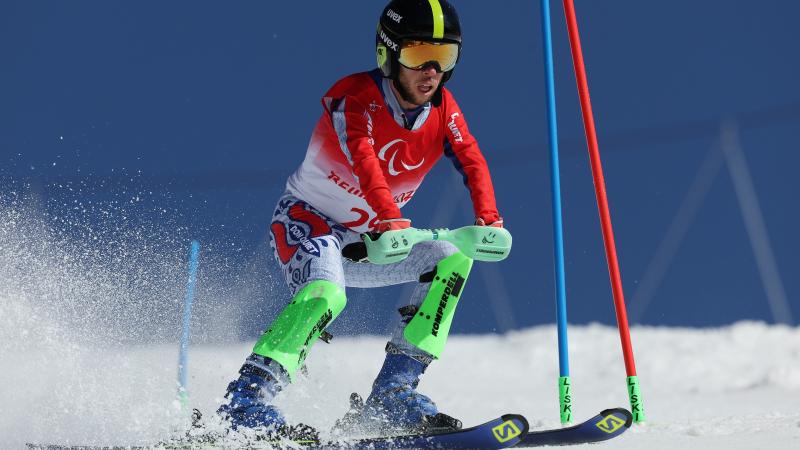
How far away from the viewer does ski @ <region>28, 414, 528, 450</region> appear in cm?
360

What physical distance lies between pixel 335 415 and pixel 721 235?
513cm

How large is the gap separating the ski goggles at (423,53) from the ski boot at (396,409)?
1.13 m

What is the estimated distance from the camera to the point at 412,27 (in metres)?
4.07

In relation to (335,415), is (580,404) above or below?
above

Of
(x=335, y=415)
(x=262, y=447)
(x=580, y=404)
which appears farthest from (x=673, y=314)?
(x=262, y=447)

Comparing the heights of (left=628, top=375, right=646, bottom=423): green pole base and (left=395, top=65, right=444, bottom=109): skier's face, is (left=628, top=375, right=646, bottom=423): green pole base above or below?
below

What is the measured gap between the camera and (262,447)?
3607 mm

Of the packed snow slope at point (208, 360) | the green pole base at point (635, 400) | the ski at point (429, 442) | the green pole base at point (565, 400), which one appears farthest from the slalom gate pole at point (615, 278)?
the ski at point (429, 442)

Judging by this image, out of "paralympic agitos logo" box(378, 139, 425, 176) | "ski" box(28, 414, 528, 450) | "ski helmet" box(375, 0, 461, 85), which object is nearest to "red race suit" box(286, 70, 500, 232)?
"paralympic agitos logo" box(378, 139, 425, 176)

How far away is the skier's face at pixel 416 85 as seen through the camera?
4156mm

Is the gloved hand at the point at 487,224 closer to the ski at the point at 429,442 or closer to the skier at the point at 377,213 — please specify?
the skier at the point at 377,213

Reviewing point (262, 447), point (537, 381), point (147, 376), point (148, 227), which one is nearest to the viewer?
point (262, 447)

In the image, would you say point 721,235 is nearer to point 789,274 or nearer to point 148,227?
point 789,274

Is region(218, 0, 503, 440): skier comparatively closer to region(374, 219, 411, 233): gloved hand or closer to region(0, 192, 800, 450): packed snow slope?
region(374, 219, 411, 233): gloved hand
